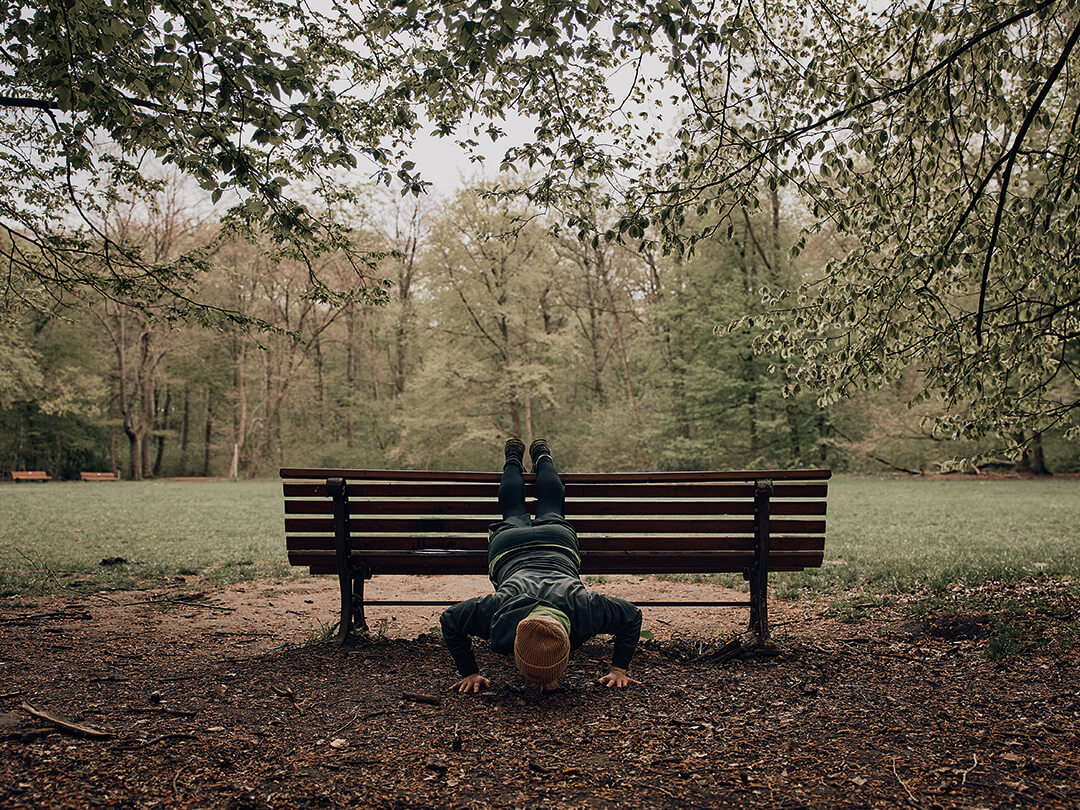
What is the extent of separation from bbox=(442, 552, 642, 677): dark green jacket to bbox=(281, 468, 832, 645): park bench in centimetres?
72

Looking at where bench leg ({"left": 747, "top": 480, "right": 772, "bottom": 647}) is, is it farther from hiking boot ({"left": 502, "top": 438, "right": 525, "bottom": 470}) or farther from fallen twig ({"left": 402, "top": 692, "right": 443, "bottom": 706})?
fallen twig ({"left": 402, "top": 692, "right": 443, "bottom": 706})

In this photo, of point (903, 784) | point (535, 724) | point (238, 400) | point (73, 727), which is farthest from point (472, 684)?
point (238, 400)

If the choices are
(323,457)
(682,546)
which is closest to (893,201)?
(682,546)

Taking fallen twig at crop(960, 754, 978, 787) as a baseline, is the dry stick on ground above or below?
above

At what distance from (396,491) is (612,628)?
5.37 feet

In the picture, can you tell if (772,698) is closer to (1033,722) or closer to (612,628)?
(612,628)

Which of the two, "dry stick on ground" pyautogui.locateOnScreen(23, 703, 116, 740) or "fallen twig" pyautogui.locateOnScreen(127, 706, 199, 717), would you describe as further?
"fallen twig" pyautogui.locateOnScreen(127, 706, 199, 717)

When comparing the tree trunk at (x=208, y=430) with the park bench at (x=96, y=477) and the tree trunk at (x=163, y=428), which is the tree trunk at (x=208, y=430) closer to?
the tree trunk at (x=163, y=428)

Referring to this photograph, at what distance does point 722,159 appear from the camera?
17.8 ft

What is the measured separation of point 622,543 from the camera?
14.8 ft

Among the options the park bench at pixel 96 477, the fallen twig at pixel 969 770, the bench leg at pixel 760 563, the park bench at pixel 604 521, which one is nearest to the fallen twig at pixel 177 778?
the park bench at pixel 604 521

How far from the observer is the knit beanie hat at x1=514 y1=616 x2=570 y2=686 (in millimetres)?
3154

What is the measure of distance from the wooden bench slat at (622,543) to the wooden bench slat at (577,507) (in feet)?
0.56

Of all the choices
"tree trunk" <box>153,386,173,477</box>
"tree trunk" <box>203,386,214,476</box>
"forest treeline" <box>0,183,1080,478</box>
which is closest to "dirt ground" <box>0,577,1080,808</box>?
"forest treeline" <box>0,183,1080,478</box>
